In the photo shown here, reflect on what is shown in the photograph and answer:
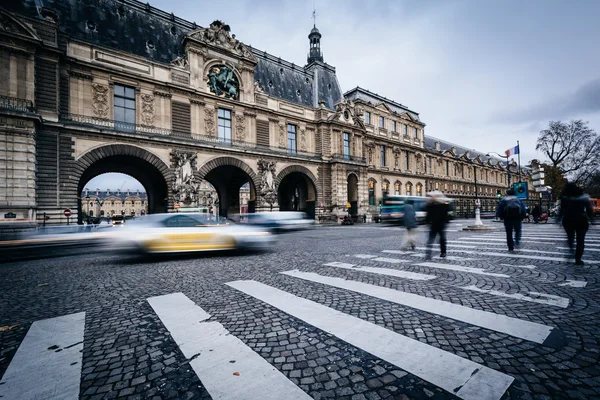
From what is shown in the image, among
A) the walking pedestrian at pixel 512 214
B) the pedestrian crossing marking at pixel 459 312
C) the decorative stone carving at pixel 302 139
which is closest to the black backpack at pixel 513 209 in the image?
the walking pedestrian at pixel 512 214

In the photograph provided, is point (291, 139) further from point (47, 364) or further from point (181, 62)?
point (47, 364)

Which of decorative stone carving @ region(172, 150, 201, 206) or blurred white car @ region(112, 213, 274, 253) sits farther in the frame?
decorative stone carving @ region(172, 150, 201, 206)

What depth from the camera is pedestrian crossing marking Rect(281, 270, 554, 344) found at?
8.82 ft

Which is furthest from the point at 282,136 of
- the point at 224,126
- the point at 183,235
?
the point at 183,235

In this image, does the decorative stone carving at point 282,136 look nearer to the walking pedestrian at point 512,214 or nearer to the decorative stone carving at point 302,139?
the decorative stone carving at point 302,139

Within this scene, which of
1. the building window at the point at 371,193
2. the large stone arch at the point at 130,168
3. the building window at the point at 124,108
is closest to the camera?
the large stone arch at the point at 130,168

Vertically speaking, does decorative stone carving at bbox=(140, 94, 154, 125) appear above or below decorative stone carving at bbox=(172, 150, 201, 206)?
above

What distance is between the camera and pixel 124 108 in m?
20.4

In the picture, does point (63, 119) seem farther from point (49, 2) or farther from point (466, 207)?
point (466, 207)

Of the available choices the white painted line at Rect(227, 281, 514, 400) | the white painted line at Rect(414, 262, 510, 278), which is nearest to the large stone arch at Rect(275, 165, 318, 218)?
the white painted line at Rect(414, 262, 510, 278)

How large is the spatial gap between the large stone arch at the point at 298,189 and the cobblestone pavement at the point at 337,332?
23150 mm

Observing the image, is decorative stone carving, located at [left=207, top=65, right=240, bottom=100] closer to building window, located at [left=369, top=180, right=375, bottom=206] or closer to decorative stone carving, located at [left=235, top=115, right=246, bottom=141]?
decorative stone carving, located at [left=235, top=115, right=246, bottom=141]

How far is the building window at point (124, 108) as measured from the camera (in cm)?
2008

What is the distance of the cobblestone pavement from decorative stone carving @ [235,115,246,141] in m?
21.5
